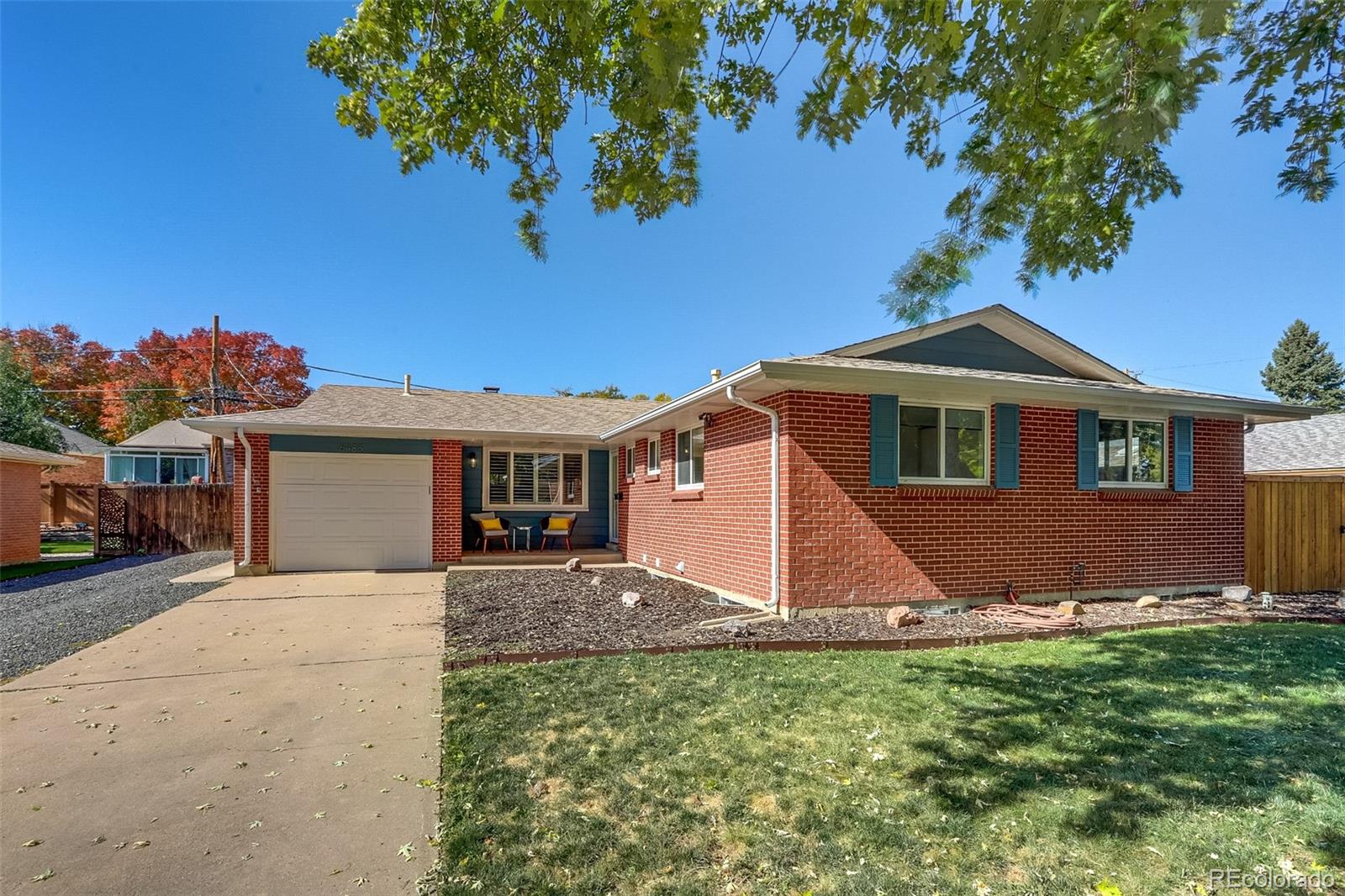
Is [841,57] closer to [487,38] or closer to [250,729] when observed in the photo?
[487,38]

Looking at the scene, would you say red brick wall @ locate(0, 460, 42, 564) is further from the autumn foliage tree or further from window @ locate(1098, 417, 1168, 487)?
window @ locate(1098, 417, 1168, 487)

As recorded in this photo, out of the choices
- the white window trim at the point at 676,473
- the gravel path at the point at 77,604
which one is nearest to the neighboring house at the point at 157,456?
the gravel path at the point at 77,604

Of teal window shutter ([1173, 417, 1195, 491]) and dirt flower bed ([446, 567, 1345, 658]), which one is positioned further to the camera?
teal window shutter ([1173, 417, 1195, 491])

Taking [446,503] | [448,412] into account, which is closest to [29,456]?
[448,412]

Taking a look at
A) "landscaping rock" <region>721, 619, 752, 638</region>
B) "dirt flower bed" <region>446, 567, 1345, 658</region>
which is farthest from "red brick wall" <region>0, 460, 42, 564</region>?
"landscaping rock" <region>721, 619, 752, 638</region>

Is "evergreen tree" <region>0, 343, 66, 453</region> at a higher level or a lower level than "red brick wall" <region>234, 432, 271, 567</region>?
Result: higher

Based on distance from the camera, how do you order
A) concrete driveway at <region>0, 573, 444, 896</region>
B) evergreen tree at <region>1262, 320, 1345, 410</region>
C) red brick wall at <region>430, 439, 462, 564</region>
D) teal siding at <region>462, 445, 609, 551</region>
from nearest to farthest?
concrete driveway at <region>0, 573, 444, 896</region>
red brick wall at <region>430, 439, 462, 564</region>
teal siding at <region>462, 445, 609, 551</region>
evergreen tree at <region>1262, 320, 1345, 410</region>

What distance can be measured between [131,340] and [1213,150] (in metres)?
40.7

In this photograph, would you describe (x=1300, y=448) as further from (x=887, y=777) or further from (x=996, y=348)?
(x=887, y=777)

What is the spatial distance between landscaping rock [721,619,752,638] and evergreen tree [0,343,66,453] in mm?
30275

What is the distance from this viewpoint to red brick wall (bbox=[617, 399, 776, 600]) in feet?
24.7

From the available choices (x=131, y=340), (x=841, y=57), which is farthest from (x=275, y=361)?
(x=841, y=57)

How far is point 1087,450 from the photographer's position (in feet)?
26.8

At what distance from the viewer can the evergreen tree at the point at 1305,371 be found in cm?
3438
